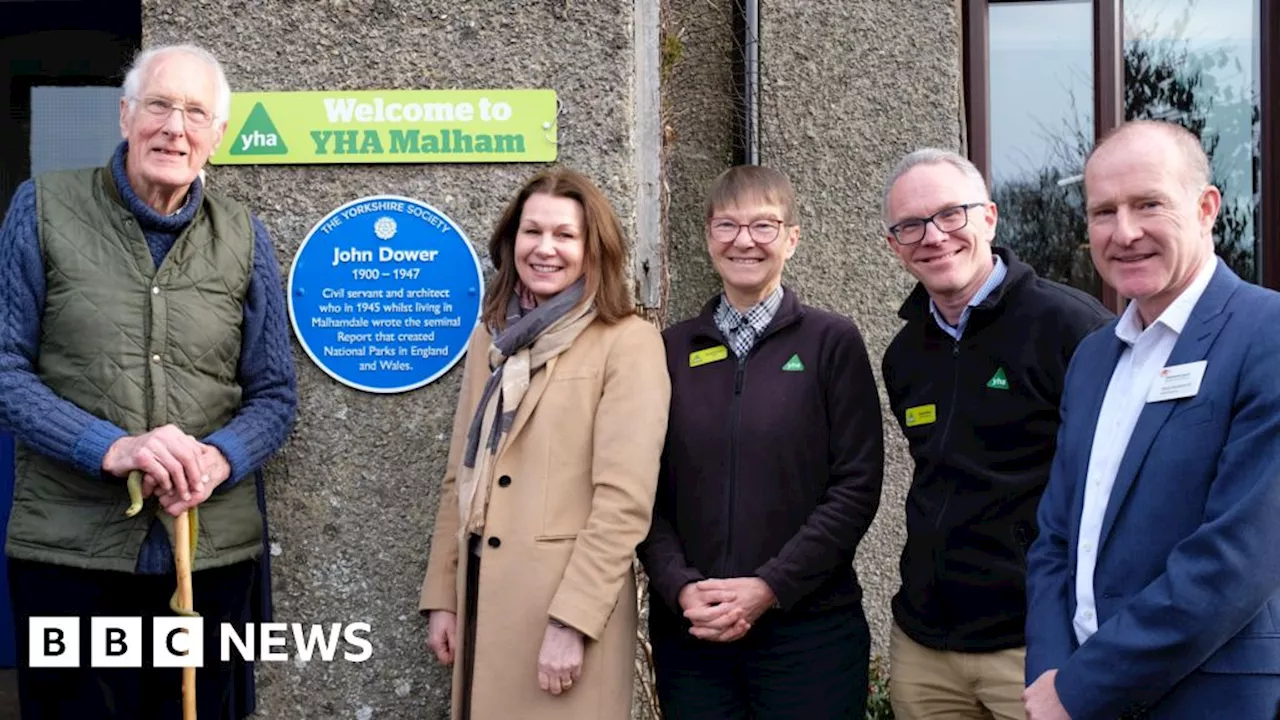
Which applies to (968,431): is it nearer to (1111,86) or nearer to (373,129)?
(373,129)

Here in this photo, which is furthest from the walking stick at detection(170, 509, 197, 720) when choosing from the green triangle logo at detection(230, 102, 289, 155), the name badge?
the name badge

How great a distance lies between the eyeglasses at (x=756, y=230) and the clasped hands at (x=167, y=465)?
4.38 ft

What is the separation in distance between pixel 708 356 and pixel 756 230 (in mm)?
325

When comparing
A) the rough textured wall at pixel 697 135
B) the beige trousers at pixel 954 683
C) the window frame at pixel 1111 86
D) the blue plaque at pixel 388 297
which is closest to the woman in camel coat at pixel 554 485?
the blue plaque at pixel 388 297

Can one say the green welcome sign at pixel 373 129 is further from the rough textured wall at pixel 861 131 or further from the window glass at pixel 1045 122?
the window glass at pixel 1045 122

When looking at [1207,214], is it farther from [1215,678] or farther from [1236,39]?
[1236,39]

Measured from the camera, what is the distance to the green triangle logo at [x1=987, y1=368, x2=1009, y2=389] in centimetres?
275

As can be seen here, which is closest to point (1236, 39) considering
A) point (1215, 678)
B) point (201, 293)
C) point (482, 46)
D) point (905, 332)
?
point (905, 332)

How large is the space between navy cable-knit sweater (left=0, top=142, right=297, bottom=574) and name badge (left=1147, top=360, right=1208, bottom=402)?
204 cm

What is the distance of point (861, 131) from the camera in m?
5.04

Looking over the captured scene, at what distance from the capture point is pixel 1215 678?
2.04m

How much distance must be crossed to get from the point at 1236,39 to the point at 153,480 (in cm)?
471

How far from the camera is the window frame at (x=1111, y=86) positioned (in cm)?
520

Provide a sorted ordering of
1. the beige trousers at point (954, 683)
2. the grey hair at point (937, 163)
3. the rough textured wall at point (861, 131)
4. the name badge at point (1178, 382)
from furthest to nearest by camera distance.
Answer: the rough textured wall at point (861, 131) → the grey hair at point (937, 163) → the beige trousers at point (954, 683) → the name badge at point (1178, 382)
